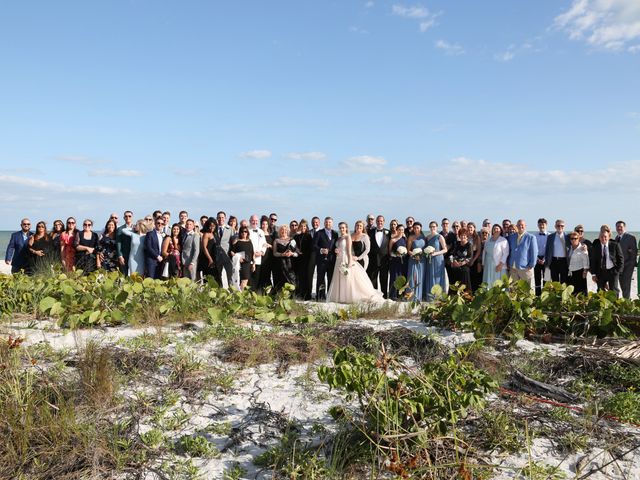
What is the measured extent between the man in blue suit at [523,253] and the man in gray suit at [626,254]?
2.08 m

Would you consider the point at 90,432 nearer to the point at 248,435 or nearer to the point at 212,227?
the point at 248,435

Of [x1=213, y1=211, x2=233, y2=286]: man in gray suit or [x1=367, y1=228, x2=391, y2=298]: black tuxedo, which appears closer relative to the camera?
[x1=213, y1=211, x2=233, y2=286]: man in gray suit

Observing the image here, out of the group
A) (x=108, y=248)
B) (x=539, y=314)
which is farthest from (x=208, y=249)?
(x=539, y=314)

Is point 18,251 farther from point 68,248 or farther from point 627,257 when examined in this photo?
point 627,257

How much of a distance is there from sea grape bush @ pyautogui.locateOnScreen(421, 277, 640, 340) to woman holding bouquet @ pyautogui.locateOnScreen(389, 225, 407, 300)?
17.9 ft

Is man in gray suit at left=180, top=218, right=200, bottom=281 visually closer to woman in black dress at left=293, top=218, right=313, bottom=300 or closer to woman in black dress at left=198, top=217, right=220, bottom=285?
woman in black dress at left=198, top=217, right=220, bottom=285

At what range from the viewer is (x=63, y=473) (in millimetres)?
3125

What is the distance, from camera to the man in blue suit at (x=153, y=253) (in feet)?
35.2

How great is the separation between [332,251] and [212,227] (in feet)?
8.90

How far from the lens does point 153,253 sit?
10742 mm

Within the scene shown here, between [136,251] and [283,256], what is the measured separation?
3.08 meters

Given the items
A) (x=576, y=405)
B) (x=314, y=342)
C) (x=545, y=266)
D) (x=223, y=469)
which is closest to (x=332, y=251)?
(x=545, y=266)

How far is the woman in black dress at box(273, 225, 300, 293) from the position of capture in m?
11.6

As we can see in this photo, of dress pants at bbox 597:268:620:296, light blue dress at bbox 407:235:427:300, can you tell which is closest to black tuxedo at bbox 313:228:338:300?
light blue dress at bbox 407:235:427:300
